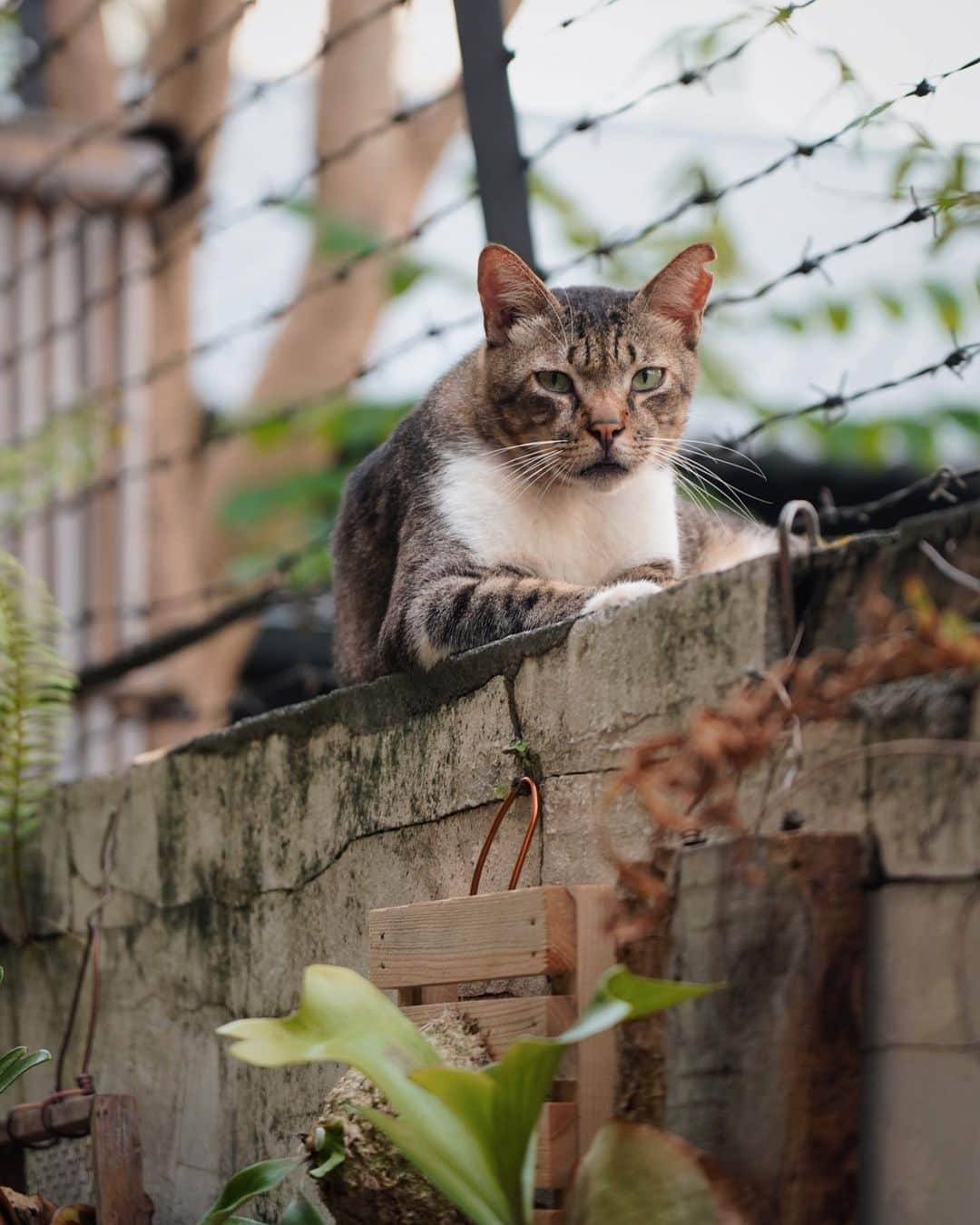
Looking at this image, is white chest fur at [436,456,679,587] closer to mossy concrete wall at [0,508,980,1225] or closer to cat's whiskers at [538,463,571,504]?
cat's whiskers at [538,463,571,504]

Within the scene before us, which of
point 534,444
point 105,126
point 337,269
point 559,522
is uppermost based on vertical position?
point 105,126

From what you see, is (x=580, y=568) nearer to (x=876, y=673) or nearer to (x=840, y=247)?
(x=840, y=247)

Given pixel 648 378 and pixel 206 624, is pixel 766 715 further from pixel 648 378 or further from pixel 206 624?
pixel 206 624

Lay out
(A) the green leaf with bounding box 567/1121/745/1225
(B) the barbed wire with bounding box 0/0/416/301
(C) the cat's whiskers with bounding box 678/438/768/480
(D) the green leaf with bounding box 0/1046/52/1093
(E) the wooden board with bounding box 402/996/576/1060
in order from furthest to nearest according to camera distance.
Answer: (B) the barbed wire with bounding box 0/0/416/301
(C) the cat's whiskers with bounding box 678/438/768/480
(D) the green leaf with bounding box 0/1046/52/1093
(E) the wooden board with bounding box 402/996/576/1060
(A) the green leaf with bounding box 567/1121/745/1225

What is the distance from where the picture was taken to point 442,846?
218 centimetres

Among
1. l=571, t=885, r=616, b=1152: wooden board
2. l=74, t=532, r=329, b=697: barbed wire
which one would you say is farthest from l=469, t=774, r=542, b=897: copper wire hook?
l=74, t=532, r=329, b=697: barbed wire

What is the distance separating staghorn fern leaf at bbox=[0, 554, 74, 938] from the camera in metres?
3.07

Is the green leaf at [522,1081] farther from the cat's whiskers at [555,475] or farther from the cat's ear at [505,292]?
the cat's ear at [505,292]

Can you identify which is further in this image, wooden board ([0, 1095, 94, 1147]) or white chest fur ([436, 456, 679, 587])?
white chest fur ([436, 456, 679, 587])

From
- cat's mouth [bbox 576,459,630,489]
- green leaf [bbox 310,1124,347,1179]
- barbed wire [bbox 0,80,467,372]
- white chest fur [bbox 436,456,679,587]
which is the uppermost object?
barbed wire [bbox 0,80,467,372]

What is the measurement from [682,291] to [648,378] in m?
0.16

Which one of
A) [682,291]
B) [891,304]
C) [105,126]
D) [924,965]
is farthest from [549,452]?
[105,126]

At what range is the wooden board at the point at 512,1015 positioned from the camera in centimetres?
163

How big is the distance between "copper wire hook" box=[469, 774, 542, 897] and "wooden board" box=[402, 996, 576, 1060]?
131mm
